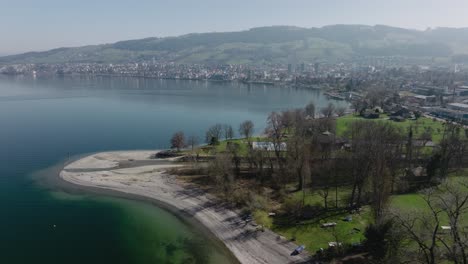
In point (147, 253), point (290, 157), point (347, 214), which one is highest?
point (290, 157)

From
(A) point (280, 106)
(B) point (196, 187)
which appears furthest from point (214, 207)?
(A) point (280, 106)

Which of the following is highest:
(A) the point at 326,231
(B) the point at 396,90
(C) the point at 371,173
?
(B) the point at 396,90

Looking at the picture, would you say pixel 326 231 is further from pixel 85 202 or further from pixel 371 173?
pixel 85 202

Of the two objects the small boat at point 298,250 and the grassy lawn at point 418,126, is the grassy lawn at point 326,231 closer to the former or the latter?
the small boat at point 298,250

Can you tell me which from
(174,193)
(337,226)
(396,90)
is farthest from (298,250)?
(396,90)

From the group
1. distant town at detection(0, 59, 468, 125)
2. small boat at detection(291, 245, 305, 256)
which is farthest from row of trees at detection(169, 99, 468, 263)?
distant town at detection(0, 59, 468, 125)

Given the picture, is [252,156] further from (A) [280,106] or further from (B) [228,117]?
(A) [280,106]

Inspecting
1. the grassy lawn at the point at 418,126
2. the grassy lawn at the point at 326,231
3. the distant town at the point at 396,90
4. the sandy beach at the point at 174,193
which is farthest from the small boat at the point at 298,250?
the distant town at the point at 396,90
